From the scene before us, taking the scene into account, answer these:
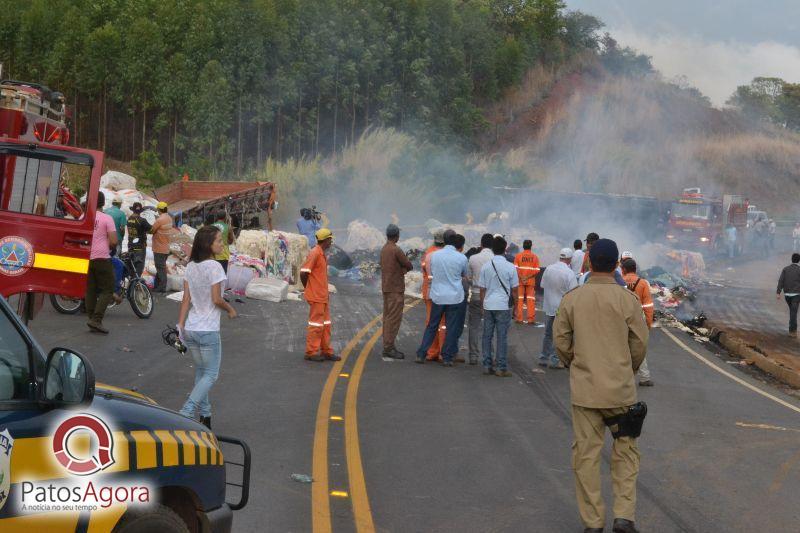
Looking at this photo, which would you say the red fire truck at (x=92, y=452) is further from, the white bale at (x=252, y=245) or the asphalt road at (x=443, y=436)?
the white bale at (x=252, y=245)

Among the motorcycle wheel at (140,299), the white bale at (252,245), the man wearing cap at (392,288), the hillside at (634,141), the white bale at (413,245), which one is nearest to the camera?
the man wearing cap at (392,288)

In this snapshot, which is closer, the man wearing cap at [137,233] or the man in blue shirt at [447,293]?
the man in blue shirt at [447,293]

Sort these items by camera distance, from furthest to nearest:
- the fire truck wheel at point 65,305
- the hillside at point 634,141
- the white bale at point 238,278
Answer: the hillside at point 634,141 < the white bale at point 238,278 < the fire truck wheel at point 65,305

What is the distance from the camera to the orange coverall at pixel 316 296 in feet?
45.8

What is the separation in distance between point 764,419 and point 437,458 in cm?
507

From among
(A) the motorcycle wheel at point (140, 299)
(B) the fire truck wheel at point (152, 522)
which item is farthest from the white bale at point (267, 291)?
(B) the fire truck wheel at point (152, 522)

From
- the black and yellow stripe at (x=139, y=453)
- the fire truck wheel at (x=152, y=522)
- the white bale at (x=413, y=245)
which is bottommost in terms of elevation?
the white bale at (x=413, y=245)

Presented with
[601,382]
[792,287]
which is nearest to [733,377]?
[792,287]

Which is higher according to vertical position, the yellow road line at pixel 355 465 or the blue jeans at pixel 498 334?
the blue jeans at pixel 498 334

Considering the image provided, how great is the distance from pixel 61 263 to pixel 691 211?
1439 inches

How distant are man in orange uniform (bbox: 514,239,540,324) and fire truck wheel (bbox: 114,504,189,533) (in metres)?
15.6

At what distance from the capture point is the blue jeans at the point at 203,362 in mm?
8719

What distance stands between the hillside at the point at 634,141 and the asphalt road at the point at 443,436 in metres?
60.2

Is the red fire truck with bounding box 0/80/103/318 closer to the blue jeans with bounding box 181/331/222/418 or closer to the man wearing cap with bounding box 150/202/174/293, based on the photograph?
the blue jeans with bounding box 181/331/222/418
